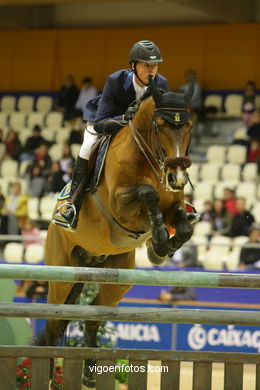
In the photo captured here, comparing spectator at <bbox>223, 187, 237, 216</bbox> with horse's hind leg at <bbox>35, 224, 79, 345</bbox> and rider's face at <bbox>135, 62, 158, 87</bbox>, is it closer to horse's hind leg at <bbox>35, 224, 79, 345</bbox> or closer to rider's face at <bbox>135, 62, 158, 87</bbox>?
horse's hind leg at <bbox>35, 224, 79, 345</bbox>

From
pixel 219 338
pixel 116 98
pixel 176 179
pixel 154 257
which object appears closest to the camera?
pixel 176 179

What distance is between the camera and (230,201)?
41.7 feet

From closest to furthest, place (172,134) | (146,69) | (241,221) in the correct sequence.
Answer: (172,134)
(146,69)
(241,221)

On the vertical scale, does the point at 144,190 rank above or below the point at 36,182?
above

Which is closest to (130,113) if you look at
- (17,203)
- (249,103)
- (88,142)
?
(88,142)

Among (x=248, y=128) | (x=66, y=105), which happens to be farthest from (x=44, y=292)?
(x=66, y=105)

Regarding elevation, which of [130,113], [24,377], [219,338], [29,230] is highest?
[130,113]

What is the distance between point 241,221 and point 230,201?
2.48ft

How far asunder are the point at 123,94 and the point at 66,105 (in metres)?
11.2

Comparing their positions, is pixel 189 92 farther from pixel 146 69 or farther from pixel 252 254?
pixel 252 254

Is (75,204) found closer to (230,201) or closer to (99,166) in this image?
A: (99,166)

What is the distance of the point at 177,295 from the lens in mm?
11016

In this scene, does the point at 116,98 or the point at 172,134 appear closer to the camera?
the point at 172,134

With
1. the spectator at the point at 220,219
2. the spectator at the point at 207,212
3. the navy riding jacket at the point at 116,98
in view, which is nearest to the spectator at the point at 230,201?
the spectator at the point at 220,219
